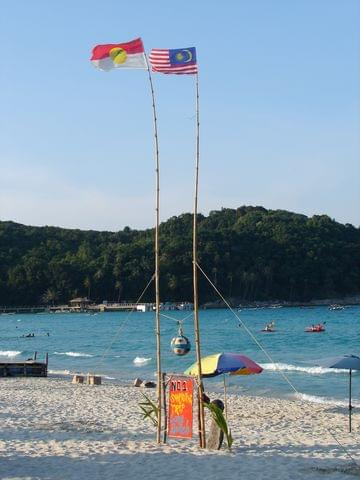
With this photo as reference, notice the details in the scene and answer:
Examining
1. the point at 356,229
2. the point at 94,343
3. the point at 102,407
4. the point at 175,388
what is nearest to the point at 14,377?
the point at 102,407

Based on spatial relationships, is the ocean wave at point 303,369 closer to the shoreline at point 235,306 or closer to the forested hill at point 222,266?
the forested hill at point 222,266

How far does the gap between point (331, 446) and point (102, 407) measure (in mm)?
7923

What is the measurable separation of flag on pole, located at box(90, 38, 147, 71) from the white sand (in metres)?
6.13

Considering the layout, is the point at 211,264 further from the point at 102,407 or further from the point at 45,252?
the point at 102,407

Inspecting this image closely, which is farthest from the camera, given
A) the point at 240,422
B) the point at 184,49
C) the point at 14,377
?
the point at 14,377

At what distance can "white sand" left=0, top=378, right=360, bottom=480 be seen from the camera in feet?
33.3

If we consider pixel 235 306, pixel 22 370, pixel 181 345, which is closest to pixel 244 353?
pixel 22 370

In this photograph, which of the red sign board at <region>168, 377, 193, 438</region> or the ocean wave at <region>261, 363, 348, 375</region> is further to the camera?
the ocean wave at <region>261, 363, 348, 375</region>

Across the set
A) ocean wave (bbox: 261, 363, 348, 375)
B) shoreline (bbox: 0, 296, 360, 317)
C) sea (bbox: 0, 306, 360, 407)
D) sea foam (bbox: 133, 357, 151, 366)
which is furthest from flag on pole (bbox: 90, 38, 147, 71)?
shoreline (bbox: 0, 296, 360, 317)

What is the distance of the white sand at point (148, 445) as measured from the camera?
10141 mm

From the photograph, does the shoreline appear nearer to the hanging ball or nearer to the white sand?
the hanging ball

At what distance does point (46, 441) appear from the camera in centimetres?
1270

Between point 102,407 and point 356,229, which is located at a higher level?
point 356,229

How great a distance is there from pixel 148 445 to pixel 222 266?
120427mm
